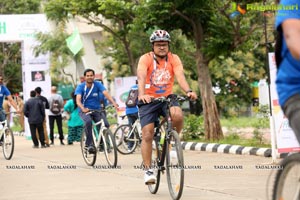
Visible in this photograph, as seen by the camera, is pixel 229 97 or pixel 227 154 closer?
pixel 227 154

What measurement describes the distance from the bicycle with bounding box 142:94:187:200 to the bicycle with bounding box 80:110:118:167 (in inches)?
151

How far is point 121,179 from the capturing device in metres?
11.9

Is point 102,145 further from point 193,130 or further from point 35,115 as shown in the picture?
point 35,115

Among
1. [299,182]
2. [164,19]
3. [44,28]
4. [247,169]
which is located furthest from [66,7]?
[299,182]

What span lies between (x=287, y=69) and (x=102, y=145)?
935 cm

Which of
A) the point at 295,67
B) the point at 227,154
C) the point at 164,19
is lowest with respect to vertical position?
the point at 227,154

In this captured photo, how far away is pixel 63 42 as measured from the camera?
3769 centimetres

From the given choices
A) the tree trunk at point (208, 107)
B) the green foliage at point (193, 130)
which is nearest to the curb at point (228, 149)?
the tree trunk at point (208, 107)

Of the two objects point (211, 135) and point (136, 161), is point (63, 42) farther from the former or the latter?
point (136, 161)

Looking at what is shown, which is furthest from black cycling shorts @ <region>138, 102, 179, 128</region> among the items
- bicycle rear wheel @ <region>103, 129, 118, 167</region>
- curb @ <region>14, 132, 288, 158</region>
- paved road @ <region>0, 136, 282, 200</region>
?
curb @ <region>14, 132, 288, 158</region>

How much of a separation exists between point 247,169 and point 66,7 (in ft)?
36.1

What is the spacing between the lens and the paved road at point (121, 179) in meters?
9.91

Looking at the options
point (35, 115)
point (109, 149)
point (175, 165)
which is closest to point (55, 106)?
point (35, 115)

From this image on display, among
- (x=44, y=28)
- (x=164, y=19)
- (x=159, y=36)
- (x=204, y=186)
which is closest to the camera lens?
(x=159, y=36)
